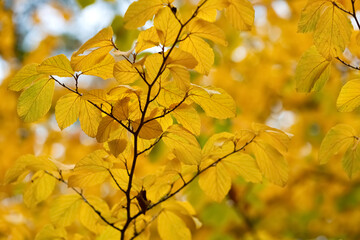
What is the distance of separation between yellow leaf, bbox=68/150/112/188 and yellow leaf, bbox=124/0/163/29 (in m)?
0.32

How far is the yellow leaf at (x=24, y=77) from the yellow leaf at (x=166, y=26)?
0.92 feet

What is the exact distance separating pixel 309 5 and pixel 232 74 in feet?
9.31

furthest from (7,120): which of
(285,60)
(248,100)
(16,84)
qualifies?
(16,84)

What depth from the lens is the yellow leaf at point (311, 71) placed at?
805 millimetres

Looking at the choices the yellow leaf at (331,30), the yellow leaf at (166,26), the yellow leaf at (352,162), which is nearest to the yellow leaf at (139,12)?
the yellow leaf at (166,26)

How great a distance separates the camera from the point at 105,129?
2.44ft

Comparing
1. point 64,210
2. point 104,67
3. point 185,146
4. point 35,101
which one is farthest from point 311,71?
point 64,210

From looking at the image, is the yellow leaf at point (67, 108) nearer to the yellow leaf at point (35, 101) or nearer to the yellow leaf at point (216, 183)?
the yellow leaf at point (35, 101)

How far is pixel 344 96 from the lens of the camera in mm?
790

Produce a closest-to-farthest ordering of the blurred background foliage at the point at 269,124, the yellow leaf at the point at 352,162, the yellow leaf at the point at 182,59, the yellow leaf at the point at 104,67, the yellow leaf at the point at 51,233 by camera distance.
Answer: the yellow leaf at the point at 182,59 → the yellow leaf at the point at 104,67 → the yellow leaf at the point at 352,162 → the yellow leaf at the point at 51,233 → the blurred background foliage at the point at 269,124

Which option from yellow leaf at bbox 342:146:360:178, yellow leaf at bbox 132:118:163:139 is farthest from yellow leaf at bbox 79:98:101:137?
yellow leaf at bbox 342:146:360:178

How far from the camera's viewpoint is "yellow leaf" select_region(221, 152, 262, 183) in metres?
0.89

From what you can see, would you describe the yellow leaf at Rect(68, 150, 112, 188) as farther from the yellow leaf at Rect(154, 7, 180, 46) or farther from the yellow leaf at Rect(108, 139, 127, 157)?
the yellow leaf at Rect(154, 7, 180, 46)

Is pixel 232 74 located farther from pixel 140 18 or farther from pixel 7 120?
pixel 140 18
